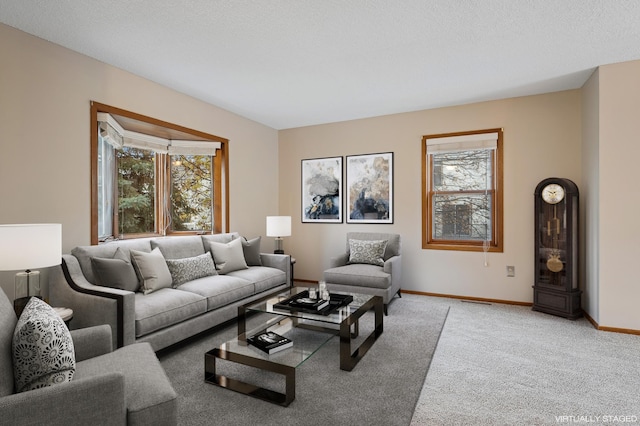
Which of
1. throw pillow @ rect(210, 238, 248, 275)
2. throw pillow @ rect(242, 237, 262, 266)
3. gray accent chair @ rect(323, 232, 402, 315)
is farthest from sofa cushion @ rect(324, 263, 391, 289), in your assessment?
throw pillow @ rect(210, 238, 248, 275)

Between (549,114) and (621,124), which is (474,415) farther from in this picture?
(549,114)

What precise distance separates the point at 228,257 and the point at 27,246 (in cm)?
212

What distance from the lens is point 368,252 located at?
471 cm

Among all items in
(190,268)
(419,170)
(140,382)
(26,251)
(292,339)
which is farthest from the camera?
(419,170)

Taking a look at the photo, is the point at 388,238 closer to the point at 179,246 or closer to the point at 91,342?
the point at 179,246

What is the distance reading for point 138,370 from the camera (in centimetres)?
168

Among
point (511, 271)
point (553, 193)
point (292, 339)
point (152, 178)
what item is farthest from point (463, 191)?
point (152, 178)

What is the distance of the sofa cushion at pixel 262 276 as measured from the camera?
3.95 meters

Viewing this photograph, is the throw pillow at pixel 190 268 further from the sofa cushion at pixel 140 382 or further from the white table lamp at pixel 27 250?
the sofa cushion at pixel 140 382

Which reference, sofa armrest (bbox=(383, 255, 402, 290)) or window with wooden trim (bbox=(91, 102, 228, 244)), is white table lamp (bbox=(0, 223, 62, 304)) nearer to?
window with wooden trim (bbox=(91, 102, 228, 244))

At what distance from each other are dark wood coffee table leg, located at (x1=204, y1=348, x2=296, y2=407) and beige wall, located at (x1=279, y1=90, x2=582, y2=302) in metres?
3.28

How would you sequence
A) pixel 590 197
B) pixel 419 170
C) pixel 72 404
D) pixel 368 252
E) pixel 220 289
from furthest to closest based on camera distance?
pixel 419 170, pixel 368 252, pixel 590 197, pixel 220 289, pixel 72 404

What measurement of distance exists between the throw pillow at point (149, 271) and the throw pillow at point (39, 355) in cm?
166

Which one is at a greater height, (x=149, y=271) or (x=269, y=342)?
(x=149, y=271)
